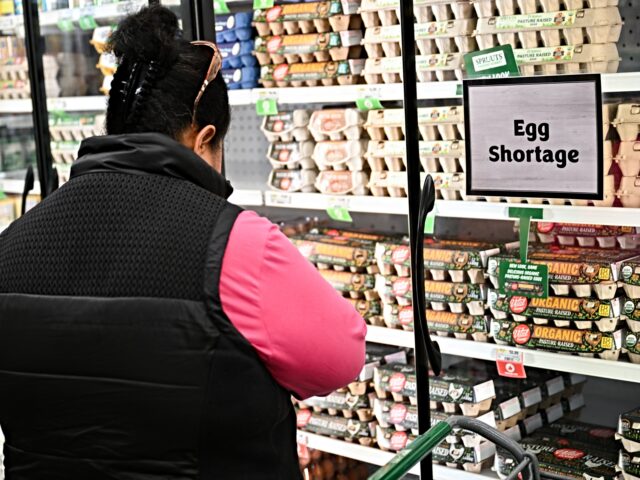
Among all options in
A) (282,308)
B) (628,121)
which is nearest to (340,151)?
(628,121)

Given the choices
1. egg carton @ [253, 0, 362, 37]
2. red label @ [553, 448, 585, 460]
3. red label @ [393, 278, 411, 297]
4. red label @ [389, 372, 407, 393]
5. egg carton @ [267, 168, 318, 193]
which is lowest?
red label @ [553, 448, 585, 460]

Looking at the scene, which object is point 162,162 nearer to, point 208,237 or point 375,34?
point 208,237

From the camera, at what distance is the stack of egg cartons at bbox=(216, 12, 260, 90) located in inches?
135

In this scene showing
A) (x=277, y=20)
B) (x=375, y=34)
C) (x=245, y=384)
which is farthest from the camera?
(x=277, y=20)

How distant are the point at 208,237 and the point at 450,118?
149cm

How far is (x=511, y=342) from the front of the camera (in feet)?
8.51

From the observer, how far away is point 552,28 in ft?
7.56

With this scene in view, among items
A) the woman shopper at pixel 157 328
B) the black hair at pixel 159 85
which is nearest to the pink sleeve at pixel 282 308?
the woman shopper at pixel 157 328

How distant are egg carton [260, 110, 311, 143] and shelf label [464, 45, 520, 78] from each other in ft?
3.25

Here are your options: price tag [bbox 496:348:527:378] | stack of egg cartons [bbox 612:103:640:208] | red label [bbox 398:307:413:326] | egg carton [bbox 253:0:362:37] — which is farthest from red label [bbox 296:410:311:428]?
stack of egg cartons [bbox 612:103:640:208]

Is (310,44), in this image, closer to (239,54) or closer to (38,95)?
(239,54)

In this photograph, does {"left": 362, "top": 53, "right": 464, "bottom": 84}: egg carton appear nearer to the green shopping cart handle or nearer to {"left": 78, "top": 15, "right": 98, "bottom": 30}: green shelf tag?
the green shopping cart handle

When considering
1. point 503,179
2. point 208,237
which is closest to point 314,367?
point 208,237

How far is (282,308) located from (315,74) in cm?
197
